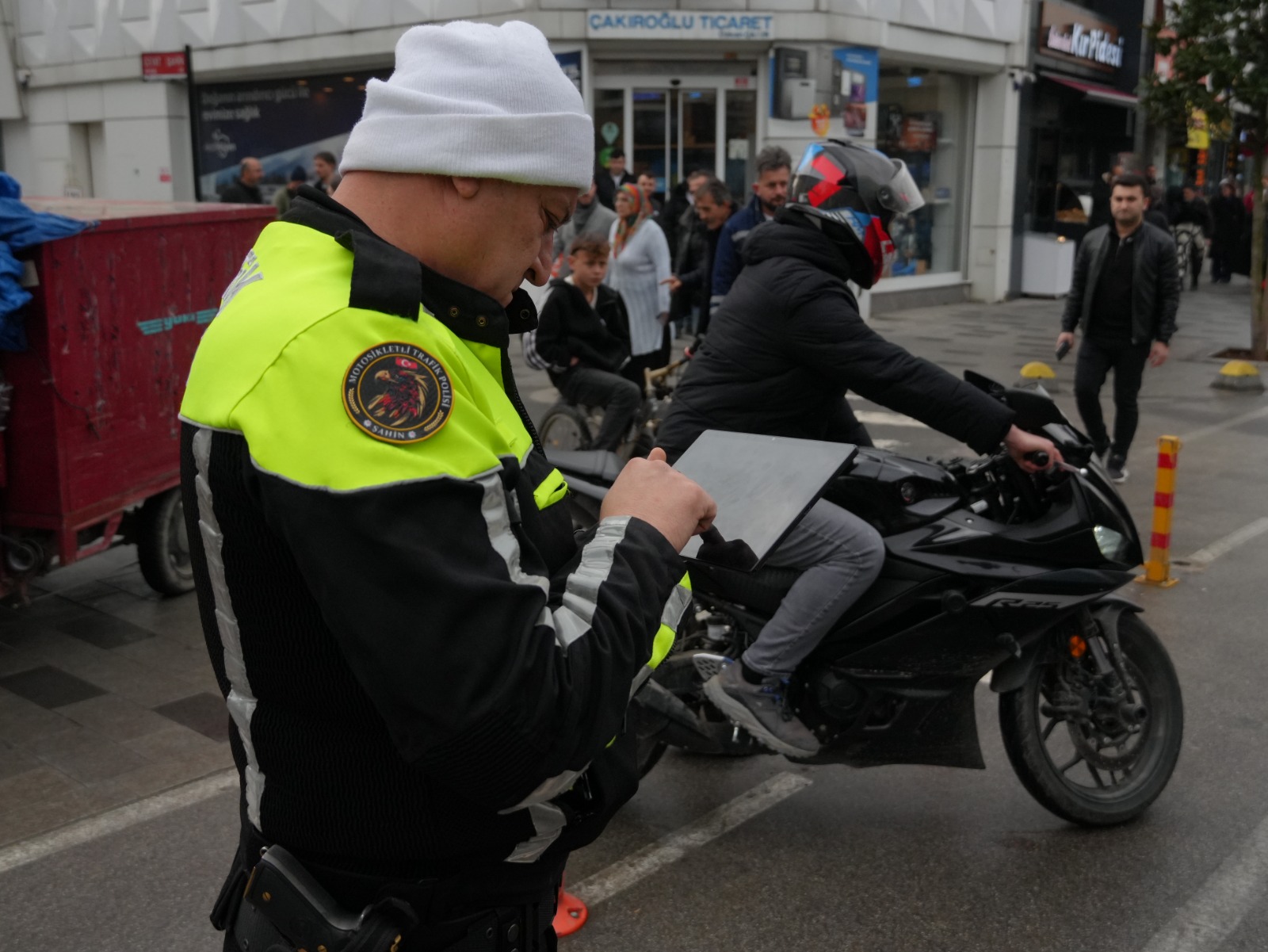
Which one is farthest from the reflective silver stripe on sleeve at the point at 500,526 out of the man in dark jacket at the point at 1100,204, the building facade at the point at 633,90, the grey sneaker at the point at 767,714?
the man in dark jacket at the point at 1100,204

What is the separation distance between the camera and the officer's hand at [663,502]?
155 cm

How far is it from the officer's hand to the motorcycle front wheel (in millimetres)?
2324

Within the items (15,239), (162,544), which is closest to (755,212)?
(162,544)

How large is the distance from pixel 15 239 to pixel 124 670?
173 centimetres

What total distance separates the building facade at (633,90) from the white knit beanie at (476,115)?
13.6 metres

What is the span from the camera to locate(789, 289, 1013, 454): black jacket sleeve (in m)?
3.49

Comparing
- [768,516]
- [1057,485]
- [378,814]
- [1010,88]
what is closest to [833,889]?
[1057,485]

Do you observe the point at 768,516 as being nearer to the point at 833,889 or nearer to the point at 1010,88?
the point at 833,889

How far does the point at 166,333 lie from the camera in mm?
5852

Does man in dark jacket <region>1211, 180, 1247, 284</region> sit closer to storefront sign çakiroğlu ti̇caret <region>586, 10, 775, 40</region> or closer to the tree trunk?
the tree trunk

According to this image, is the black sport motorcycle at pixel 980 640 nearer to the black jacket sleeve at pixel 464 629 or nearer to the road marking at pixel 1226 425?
the black jacket sleeve at pixel 464 629

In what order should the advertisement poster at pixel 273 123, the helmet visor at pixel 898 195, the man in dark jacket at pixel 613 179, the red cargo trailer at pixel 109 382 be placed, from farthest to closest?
the advertisement poster at pixel 273 123
the man in dark jacket at pixel 613 179
the red cargo trailer at pixel 109 382
the helmet visor at pixel 898 195

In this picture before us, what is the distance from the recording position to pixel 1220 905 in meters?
3.44

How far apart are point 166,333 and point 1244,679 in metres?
4.75
